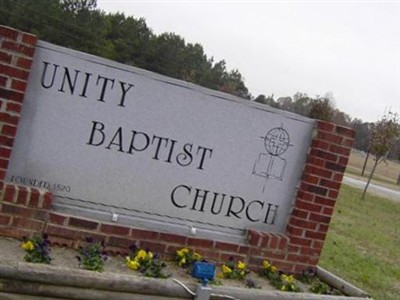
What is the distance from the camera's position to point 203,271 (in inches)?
175

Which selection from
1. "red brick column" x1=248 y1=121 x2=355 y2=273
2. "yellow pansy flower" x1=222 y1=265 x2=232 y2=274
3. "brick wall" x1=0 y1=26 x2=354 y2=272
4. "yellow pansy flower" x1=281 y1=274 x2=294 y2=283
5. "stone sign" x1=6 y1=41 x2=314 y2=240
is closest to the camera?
"brick wall" x1=0 y1=26 x2=354 y2=272

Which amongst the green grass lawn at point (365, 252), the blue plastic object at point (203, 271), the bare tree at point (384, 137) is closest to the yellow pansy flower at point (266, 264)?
the blue plastic object at point (203, 271)

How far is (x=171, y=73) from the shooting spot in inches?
2216

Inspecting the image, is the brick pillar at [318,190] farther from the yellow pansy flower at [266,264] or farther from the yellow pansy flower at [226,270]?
the yellow pansy flower at [226,270]

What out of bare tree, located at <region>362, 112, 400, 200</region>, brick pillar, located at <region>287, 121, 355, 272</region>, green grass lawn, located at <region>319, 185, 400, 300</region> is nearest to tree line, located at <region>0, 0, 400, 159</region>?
bare tree, located at <region>362, 112, 400, 200</region>

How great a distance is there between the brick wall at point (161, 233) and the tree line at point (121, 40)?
33.2 meters

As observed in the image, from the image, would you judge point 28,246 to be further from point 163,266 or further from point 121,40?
point 121,40

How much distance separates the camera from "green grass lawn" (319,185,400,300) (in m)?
7.80

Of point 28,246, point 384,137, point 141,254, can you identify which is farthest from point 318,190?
point 384,137

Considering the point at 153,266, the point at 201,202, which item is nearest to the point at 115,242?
the point at 153,266

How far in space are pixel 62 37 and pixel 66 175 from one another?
47695 millimetres

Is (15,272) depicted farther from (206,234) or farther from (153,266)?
(206,234)

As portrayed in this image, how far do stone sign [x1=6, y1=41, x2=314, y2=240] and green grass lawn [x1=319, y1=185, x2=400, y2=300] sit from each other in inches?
122

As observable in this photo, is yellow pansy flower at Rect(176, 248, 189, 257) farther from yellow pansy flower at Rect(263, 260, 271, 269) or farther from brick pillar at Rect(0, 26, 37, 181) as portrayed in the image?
brick pillar at Rect(0, 26, 37, 181)
